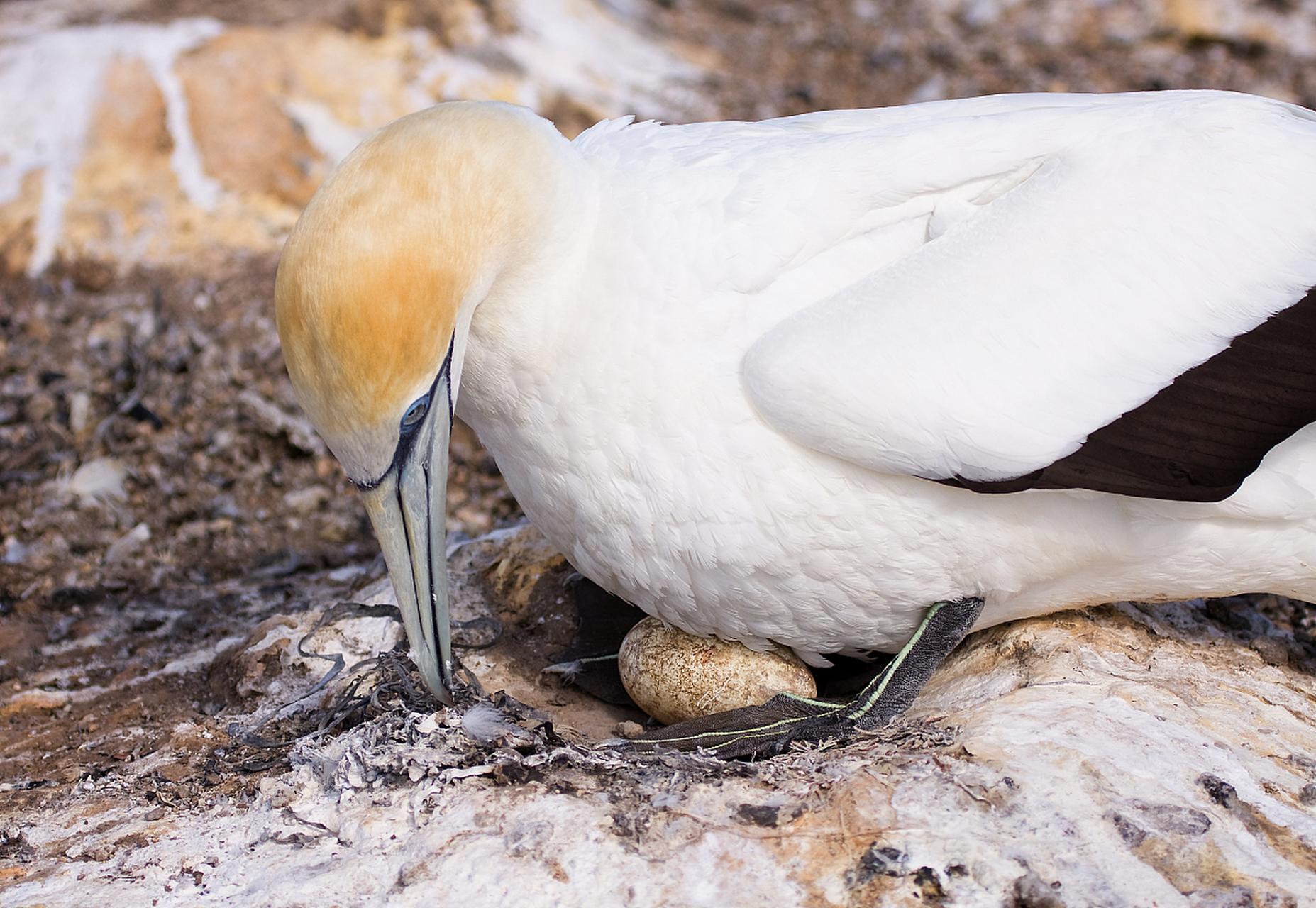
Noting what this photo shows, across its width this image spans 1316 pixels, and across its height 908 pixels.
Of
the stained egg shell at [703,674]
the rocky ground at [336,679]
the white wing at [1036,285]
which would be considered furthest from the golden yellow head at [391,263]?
the stained egg shell at [703,674]

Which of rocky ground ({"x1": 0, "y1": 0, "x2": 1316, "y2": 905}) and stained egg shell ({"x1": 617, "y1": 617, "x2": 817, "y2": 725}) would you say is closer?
rocky ground ({"x1": 0, "y1": 0, "x2": 1316, "y2": 905})

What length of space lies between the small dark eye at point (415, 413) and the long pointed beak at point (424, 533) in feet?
0.07

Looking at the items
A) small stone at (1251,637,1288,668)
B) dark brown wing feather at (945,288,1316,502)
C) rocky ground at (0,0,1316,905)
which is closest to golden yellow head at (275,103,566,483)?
rocky ground at (0,0,1316,905)

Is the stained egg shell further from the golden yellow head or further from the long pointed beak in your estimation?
the golden yellow head

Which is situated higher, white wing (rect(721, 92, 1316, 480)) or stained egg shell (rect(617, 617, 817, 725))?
white wing (rect(721, 92, 1316, 480))

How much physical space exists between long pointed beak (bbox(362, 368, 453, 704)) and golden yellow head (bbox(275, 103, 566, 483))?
7 centimetres

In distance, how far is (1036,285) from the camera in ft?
8.41

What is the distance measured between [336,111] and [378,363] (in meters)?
4.42

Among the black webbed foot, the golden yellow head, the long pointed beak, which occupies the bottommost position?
the black webbed foot

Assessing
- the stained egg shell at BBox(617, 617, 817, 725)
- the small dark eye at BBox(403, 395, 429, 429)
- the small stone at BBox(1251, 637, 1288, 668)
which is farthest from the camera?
the small stone at BBox(1251, 637, 1288, 668)

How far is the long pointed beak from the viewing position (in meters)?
2.56

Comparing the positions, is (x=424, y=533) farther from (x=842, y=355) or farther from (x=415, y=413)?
(x=842, y=355)

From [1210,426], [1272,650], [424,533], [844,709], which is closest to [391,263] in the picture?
[424,533]

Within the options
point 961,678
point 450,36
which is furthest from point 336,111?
point 961,678
